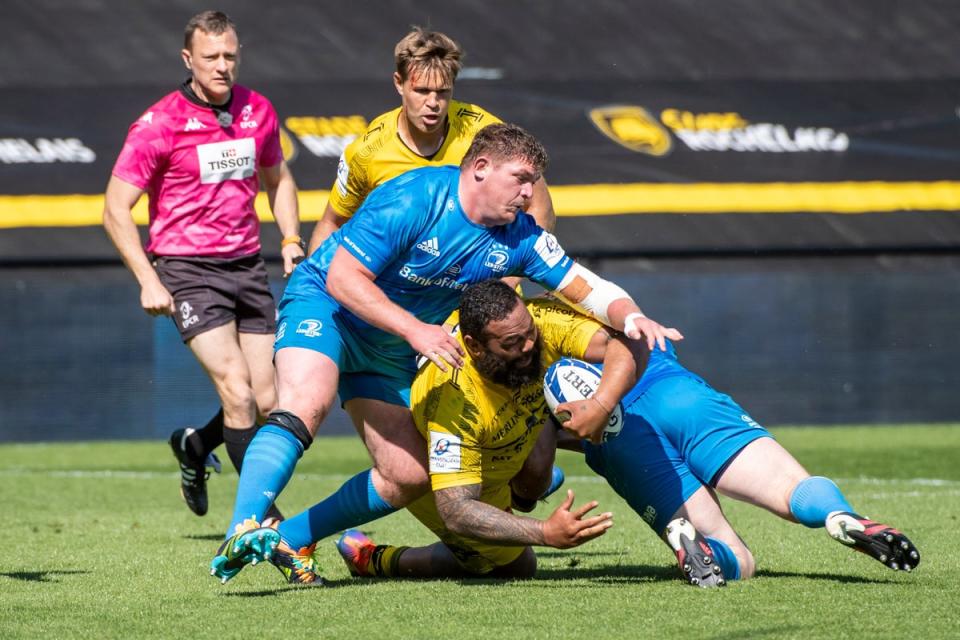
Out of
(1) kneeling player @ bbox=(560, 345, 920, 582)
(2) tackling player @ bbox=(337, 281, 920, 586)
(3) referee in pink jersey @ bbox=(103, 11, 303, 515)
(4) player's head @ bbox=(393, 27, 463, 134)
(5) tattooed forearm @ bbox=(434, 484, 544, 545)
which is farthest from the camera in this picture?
(3) referee in pink jersey @ bbox=(103, 11, 303, 515)

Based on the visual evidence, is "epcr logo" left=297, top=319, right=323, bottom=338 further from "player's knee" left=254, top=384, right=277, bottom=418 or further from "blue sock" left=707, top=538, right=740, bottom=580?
"player's knee" left=254, top=384, right=277, bottom=418

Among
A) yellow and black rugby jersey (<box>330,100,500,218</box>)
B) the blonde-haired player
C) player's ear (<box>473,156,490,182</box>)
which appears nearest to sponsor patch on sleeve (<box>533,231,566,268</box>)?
player's ear (<box>473,156,490,182</box>)

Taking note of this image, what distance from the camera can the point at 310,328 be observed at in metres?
5.49

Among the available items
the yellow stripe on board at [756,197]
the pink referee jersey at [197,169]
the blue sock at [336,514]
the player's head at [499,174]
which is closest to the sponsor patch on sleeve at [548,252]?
the player's head at [499,174]

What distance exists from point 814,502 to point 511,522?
3.56ft

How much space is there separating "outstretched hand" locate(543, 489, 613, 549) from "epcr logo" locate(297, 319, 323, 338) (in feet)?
4.40

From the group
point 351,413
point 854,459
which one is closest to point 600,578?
point 351,413

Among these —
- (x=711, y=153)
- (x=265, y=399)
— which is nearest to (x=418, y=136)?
(x=265, y=399)

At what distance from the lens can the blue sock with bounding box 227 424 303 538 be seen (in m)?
5.00

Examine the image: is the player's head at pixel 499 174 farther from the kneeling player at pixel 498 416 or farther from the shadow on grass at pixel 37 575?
the shadow on grass at pixel 37 575

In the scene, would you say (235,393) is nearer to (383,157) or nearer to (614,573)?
(383,157)

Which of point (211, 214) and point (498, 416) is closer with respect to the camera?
point (498, 416)

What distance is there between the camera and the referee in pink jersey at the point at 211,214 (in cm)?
710

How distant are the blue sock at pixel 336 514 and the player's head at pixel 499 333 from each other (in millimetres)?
765
